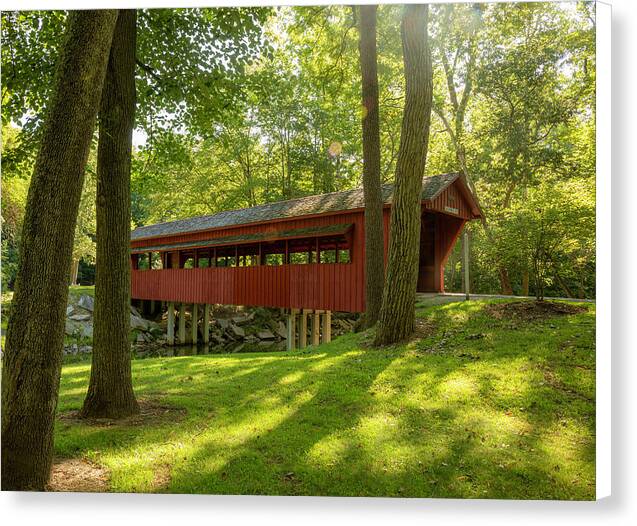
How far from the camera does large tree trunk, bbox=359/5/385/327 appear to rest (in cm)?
770

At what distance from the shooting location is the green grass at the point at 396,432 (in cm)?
320

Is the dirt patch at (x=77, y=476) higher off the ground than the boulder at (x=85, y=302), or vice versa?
the boulder at (x=85, y=302)

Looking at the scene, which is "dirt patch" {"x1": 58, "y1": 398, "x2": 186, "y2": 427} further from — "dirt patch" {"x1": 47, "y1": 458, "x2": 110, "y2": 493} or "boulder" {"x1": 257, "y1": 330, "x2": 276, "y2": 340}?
"boulder" {"x1": 257, "y1": 330, "x2": 276, "y2": 340}

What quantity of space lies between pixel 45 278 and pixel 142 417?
1.86 metres

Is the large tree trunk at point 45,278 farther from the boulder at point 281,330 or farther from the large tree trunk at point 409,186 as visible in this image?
the boulder at point 281,330

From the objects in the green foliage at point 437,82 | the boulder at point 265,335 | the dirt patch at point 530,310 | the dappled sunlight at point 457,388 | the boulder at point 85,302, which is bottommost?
the boulder at point 265,335

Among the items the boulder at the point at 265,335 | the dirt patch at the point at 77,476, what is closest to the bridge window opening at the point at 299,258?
the boulder at the point at 265,335

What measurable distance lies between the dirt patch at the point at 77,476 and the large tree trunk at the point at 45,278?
0.45ft

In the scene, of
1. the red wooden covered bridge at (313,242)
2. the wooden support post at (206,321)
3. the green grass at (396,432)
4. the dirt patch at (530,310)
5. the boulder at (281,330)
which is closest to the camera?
the green grass at (396,432)

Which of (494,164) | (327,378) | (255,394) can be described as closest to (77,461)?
(255,394)

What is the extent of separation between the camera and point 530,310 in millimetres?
5672

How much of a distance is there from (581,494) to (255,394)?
9.65 ft
